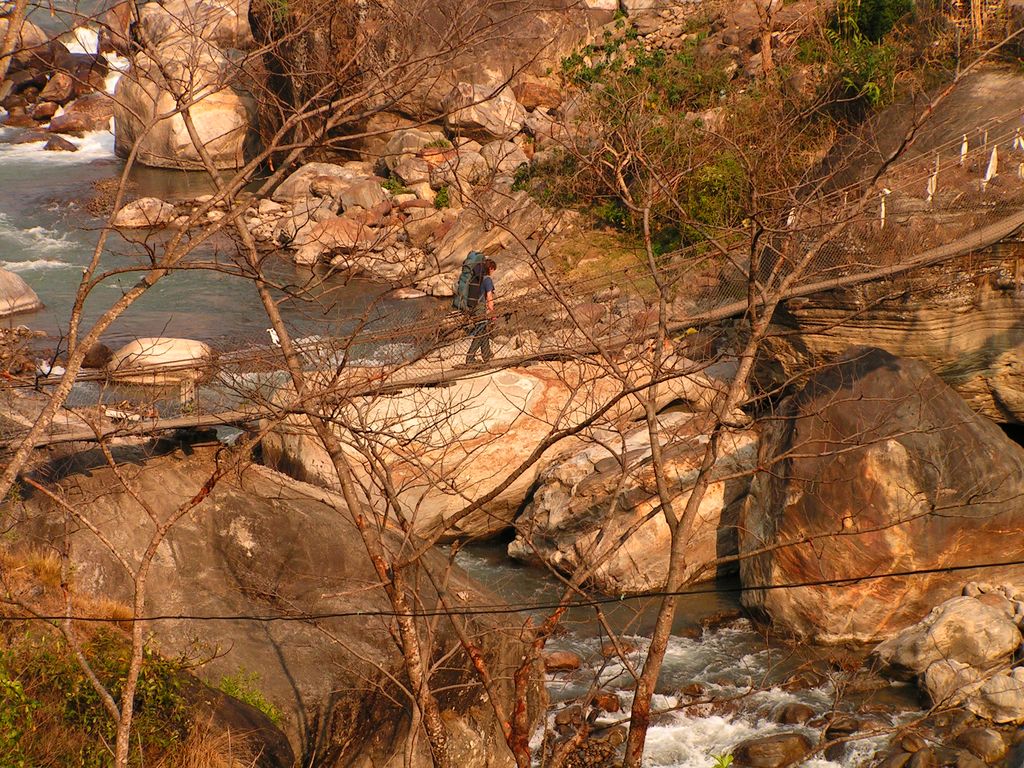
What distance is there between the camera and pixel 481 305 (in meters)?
9.22

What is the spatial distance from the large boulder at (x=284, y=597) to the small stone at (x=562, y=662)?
0.88 meters

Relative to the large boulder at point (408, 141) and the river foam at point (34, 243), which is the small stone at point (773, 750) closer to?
the large boulder at point (408, 141)

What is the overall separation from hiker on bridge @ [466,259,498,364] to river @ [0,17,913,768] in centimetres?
58

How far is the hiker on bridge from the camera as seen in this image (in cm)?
863

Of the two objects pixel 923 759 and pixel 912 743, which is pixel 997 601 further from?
pixel 923 759

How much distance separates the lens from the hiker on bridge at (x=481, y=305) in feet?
28.3

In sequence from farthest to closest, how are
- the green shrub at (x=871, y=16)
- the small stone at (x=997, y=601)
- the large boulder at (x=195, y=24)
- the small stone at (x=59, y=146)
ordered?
the small stone at (x=59, y=146), the green shrub at (x=871, y=16), the small stone at (x=997, y=601), the large boulder at (x=195, y=24)

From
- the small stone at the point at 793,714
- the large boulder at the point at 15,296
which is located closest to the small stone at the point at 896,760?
the small stone at the point at 793,714

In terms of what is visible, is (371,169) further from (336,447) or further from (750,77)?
(336,447)

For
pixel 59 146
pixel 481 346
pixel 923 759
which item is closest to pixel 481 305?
pixel 481 346

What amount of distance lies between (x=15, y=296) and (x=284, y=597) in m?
9.78

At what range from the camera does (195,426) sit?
8.92 metres

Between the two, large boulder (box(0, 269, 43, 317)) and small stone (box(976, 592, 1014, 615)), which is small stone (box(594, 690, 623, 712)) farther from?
large boulder (box(0, 269, 43, 317))

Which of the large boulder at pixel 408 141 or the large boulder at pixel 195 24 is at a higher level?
the large boulder at pixel 195 24
